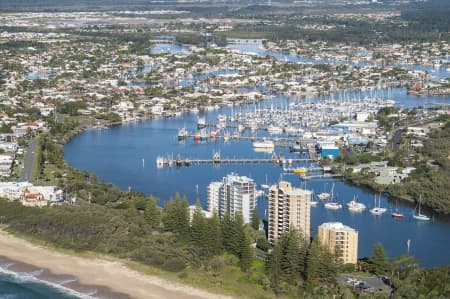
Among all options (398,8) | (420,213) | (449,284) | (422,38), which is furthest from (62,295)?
(398,8)

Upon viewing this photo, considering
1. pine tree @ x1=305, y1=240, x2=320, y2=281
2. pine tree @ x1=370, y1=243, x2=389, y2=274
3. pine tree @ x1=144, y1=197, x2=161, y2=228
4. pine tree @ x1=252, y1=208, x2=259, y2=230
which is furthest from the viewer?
pine tree @ x1=144, y1=197, x2=161, y2=228

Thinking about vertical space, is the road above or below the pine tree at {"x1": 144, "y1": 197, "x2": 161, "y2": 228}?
below

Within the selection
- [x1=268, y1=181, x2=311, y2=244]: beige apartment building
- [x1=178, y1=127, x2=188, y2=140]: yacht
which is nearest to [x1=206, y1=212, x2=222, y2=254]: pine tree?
[x1=268, y1=181, x2=311, y2=244]: beige apartment building

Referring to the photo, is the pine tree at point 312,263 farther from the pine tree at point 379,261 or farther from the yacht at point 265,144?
the yacht at point 265,144

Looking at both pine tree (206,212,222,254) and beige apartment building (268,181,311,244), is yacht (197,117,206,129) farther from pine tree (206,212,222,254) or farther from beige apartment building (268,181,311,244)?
pine tree (206,212,222,254)

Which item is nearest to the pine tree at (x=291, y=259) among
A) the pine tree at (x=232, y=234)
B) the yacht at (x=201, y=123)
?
the pine tree at (x=232, y=234)

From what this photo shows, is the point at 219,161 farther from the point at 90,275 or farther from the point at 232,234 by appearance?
the point at 90,275

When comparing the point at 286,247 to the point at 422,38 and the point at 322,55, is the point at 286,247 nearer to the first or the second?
the point at 322,55
